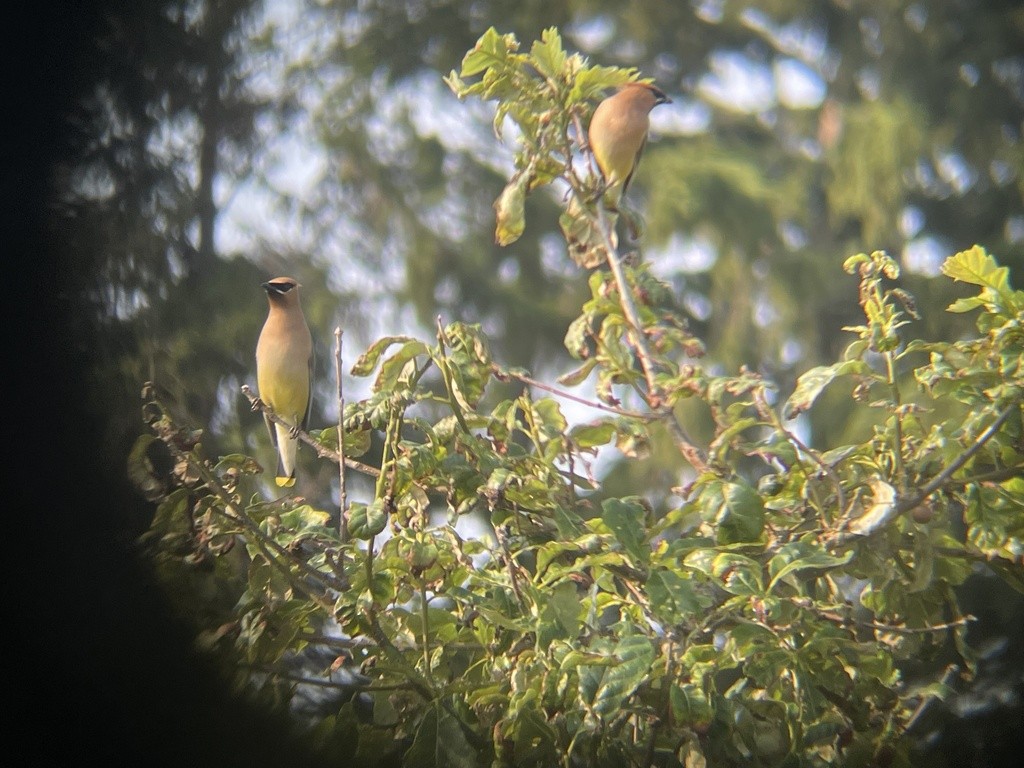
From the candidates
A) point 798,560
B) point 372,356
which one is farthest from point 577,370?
point 798,560

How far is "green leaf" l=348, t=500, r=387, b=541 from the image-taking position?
4.64 ft

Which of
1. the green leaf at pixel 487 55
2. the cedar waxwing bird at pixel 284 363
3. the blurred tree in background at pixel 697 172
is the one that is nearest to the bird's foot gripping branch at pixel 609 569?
the green leaf at pixel 487 55

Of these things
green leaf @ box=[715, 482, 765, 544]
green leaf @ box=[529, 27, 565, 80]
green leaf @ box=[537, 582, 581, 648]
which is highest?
green leaf @ box=[529, 27, 565, 80]

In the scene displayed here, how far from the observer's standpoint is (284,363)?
10.4 feet

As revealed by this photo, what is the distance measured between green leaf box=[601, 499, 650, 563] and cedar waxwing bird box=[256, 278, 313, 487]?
1798mm

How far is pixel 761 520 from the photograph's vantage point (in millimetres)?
1467

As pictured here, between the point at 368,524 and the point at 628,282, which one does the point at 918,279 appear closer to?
the point at 628,282

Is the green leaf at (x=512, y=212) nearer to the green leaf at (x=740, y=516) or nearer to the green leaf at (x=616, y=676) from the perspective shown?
the green leaf at (x=740, y=516)

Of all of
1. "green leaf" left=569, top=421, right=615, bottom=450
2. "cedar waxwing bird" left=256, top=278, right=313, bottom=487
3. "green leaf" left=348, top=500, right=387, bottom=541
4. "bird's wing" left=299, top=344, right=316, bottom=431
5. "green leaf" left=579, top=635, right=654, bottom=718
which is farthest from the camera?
"bird's wing" left=299, top=344, right=316, bottom=431

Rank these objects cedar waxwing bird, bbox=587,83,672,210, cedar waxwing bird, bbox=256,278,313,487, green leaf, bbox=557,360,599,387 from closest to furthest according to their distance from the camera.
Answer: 1. green leaf, bbox=557,360,599,387
2. cedar waxwing bird, bbox=587,83,672,210
3. cedar waxwing bird, bbox=256,278,313,487

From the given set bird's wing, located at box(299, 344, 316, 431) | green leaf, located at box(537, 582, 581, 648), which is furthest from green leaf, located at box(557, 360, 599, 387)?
bird's wing, located at box(299, 344, 316, 431)

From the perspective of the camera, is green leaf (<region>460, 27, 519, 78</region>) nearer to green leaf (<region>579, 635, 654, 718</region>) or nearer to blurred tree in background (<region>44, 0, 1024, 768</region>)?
green leaf (<region>579, 635, 654, 718</region>)

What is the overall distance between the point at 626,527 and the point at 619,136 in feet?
3.76

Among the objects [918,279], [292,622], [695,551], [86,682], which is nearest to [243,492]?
[292,622]
